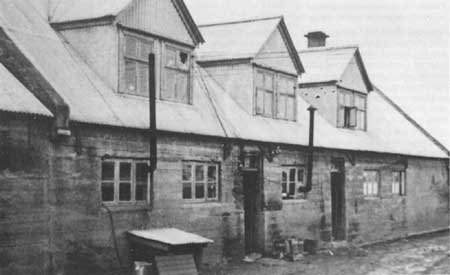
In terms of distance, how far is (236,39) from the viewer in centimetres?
2098

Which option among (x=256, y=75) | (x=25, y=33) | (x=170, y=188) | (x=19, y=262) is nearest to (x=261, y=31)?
(x=256, y=75)

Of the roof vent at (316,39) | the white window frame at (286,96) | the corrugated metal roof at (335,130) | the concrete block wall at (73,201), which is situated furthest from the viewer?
the roof vent at (316,39)

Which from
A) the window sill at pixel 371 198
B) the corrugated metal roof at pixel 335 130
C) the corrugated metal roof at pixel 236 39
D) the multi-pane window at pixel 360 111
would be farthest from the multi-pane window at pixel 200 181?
the multi-pane window at pixel 360 111

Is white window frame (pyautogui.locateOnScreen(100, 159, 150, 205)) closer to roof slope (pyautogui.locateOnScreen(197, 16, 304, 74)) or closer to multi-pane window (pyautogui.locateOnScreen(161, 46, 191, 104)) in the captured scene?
multi-pane window (pyautogui.locateOnScreen(161, 46, 191, 104))

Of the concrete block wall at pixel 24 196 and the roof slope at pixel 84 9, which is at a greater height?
the roof slope at pixel 84 9

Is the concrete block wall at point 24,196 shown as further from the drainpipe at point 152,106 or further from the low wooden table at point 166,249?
the drainpipe at point 152,106

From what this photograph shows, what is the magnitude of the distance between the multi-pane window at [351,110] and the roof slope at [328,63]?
80 cm

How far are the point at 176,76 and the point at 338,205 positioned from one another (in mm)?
9714

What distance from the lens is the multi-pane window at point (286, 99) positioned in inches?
839

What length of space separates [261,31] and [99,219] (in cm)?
955

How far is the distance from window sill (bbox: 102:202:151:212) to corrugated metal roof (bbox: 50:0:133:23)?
4.45 metres

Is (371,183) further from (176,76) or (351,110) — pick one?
(176,76)

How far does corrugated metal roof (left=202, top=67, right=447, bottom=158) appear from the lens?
62.7ft

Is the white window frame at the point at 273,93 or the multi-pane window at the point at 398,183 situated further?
the multi-pane window at the point at 398,183
